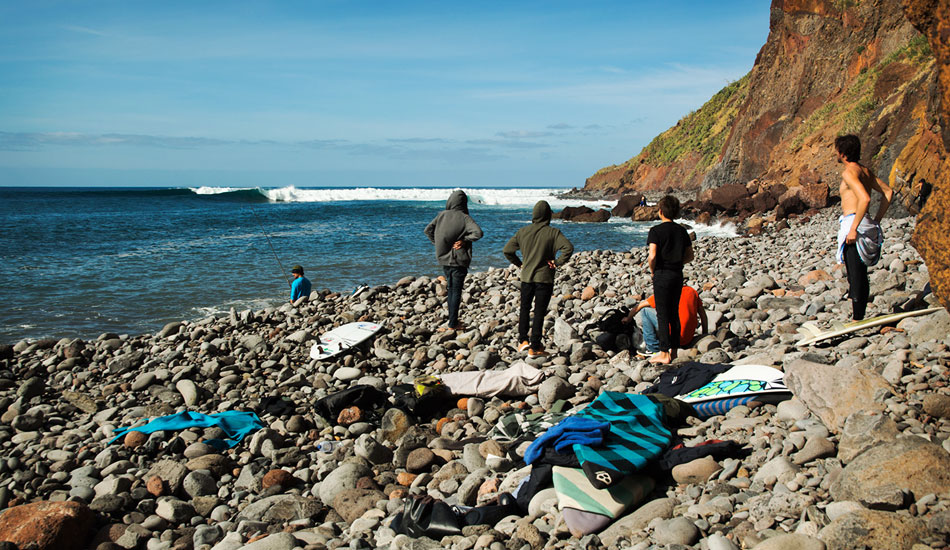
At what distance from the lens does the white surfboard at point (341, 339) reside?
733 cm

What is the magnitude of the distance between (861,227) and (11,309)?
46.5ft

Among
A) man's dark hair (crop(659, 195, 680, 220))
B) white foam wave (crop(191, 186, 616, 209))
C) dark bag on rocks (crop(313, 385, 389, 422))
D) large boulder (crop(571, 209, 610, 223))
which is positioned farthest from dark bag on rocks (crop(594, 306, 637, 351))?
white foam wave (crop(191, 186, 616, 209))

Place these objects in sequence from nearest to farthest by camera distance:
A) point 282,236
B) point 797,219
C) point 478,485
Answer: point 478,485, point 797,219, point 282,236

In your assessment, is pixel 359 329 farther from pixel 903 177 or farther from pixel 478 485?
pixel 903 177

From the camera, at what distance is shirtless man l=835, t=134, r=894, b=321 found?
5039 millimetres

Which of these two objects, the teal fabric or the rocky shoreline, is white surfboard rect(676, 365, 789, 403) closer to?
the rocky shoreline

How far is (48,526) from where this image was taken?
3.67 meters

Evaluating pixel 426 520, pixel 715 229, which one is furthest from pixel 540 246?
pixel 715 229

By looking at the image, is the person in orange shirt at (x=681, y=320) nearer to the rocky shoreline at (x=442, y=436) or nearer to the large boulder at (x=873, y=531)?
the rocky shoreline at (x=442, y=436)

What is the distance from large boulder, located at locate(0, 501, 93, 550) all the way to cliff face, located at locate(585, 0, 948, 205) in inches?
495

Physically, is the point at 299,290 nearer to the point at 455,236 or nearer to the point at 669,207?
the point at 455,236

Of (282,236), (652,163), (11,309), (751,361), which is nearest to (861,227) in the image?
(751,361)

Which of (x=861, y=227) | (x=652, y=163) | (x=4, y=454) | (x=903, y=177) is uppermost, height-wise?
(x=652, y=163)

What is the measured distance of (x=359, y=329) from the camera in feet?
25.8
